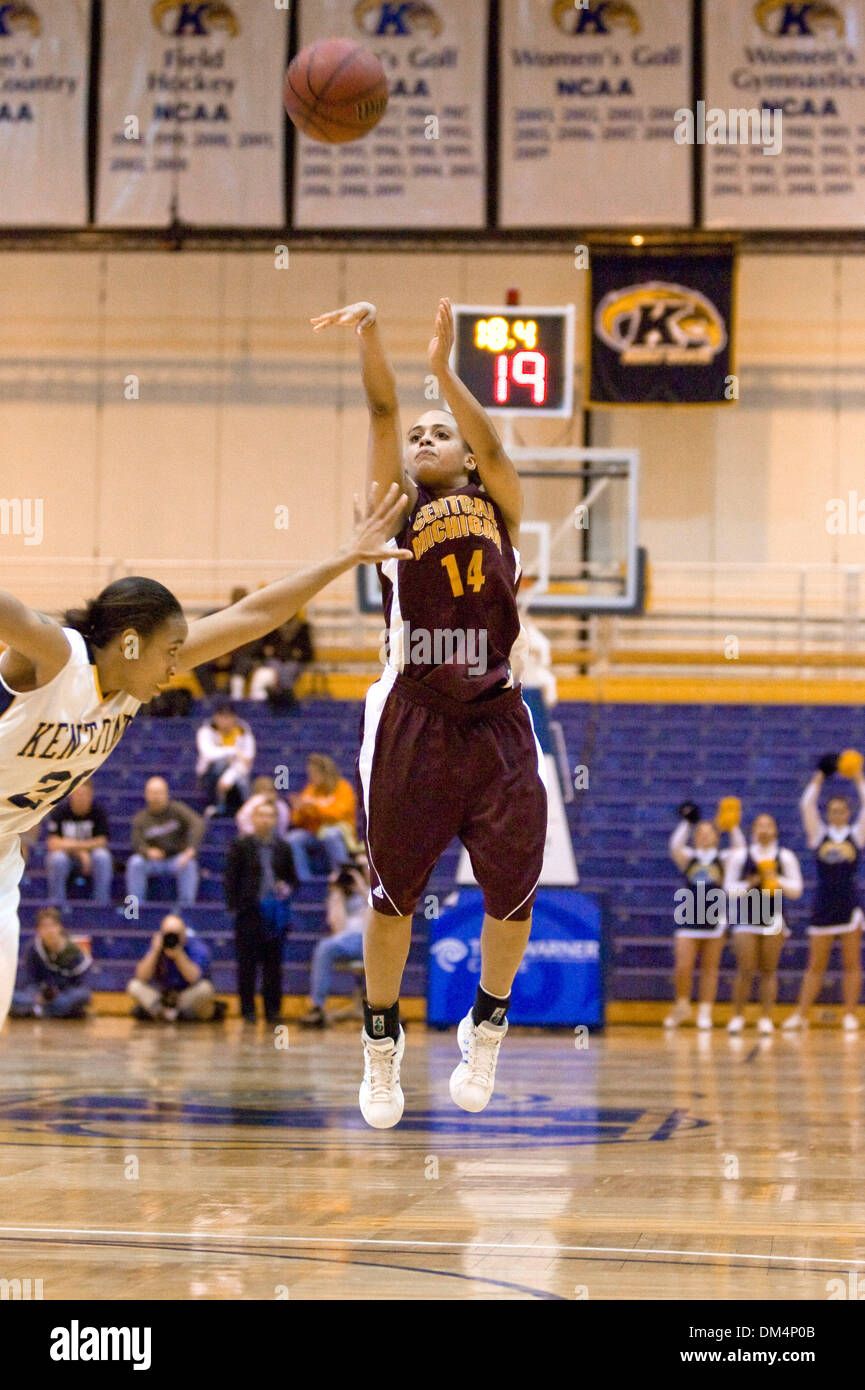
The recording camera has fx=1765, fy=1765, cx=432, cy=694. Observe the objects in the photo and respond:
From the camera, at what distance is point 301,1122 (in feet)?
24.8

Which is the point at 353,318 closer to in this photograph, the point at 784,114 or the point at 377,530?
the point at 377,530

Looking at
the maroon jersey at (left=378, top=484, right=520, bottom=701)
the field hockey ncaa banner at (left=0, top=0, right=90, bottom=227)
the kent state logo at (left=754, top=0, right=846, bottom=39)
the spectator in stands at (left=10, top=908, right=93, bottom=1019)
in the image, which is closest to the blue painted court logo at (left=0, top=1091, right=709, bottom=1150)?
the maroon jersey at (left=378, top=484, right=520, bottom=701)

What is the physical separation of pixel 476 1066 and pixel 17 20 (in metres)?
16.3

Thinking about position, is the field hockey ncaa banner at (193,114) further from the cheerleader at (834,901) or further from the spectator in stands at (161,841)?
the cheerleader at (834,901)

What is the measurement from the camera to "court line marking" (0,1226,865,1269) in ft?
15.2

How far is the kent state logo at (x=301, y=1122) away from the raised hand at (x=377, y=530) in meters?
2.93

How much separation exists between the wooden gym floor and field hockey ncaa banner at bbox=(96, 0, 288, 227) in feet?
35.1

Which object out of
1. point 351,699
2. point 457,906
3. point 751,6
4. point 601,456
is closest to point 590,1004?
point 457,906

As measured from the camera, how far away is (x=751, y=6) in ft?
59.8

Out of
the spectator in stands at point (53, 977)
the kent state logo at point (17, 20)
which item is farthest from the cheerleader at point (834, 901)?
the kent state logo at point (17, 20)

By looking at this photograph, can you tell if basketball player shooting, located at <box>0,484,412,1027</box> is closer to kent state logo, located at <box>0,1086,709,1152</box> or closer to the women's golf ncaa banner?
kent state logo, located at <box>0,1086,709,1152</box>

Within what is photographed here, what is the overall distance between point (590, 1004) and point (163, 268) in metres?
13.0

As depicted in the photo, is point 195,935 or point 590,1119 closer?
point 590,1119
